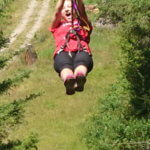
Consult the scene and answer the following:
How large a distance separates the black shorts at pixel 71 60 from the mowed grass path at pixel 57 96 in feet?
31.9

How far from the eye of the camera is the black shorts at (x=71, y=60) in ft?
19.8

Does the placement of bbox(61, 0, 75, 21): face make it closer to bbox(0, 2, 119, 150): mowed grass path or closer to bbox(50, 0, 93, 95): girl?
bbox(50, 0, 93, 95): girl

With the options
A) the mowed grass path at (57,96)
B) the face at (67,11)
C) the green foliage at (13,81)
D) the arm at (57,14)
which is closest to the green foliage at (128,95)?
the mowed grass path at (57,96)

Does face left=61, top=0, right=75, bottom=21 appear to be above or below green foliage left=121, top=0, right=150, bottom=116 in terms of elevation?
above

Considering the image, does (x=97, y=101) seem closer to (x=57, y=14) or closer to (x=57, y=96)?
(x=57, y=96)

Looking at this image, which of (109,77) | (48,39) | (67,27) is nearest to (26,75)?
(67,27)

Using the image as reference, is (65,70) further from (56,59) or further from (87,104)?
(87,104)

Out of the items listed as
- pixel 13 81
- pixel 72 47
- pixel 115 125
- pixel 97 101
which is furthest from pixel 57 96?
pixel 72 47

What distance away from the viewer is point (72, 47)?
639cm

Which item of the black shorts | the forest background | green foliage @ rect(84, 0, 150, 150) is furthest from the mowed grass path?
the black shorts

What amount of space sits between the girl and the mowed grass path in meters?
9.48

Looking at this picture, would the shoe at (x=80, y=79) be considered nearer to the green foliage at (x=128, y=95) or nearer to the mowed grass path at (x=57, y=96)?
the green foliage at (x=128, y=95)

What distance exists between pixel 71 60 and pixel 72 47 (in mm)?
295

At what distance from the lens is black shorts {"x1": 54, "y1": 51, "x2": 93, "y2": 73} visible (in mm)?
6047
